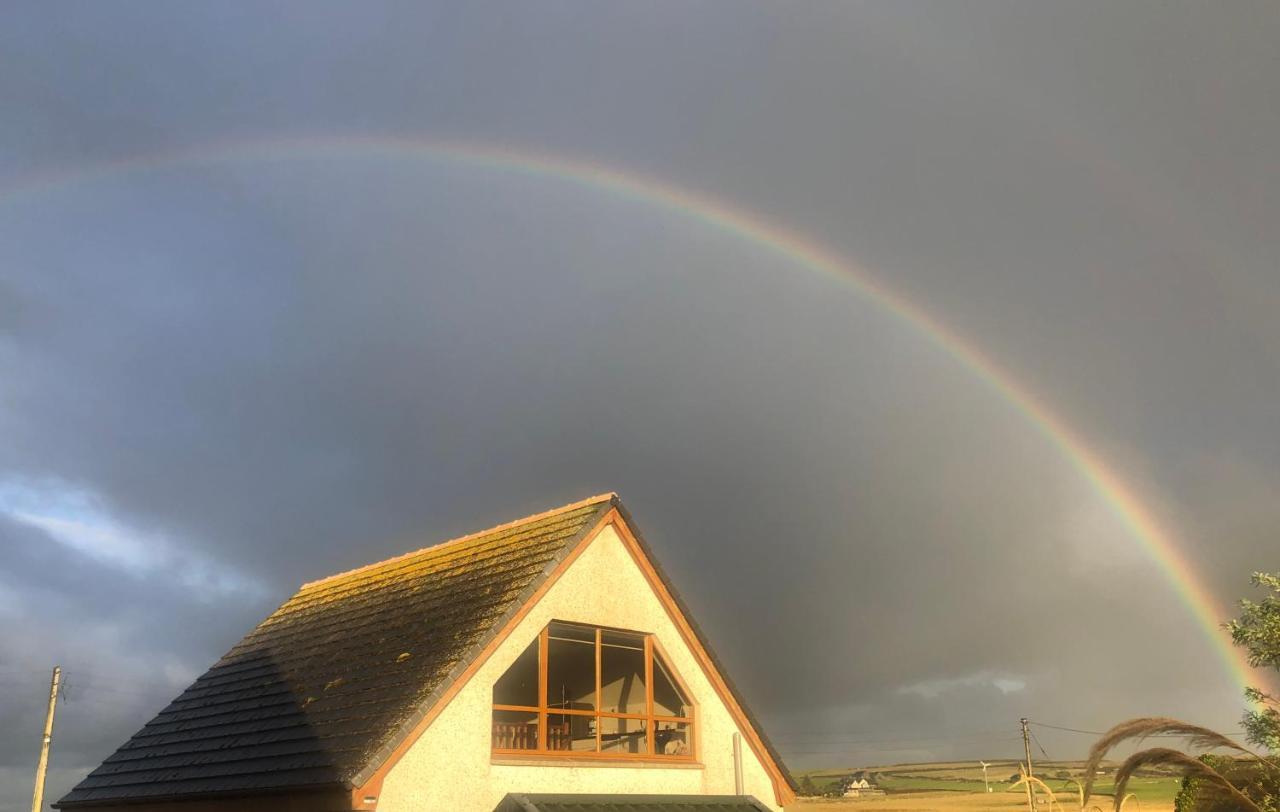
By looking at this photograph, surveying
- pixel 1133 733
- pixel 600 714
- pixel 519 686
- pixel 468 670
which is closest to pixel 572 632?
pixel 600 714

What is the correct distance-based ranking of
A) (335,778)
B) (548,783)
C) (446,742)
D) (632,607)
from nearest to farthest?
(335,778) → (446,742) → (548,783) → (632,607)

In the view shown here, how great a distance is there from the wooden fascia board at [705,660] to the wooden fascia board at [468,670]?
60 cm

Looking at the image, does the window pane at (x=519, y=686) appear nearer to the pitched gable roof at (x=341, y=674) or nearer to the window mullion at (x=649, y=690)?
the pitched gable roof at (x=341, y=674)

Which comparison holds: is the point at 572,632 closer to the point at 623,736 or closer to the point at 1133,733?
→ the point at 623,736

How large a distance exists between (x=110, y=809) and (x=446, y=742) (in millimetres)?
8194

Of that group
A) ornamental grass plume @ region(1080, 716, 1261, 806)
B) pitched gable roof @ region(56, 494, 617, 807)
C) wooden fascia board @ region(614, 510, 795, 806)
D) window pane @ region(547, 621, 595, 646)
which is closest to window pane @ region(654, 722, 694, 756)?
wooden fascia board @ region(614, 510, 795, 806)

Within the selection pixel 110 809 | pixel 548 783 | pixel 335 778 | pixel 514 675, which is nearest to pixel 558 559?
pixel 548 783

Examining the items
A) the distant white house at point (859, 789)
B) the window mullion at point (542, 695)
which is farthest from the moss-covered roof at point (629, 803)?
the distant white house at point (859, 789)

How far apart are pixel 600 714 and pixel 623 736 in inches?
177

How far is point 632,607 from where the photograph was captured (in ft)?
61.1

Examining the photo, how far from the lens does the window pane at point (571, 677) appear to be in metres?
21.6

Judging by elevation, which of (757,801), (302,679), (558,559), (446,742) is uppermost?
(558,559)

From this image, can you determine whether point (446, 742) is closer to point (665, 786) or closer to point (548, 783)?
point (548, 783)

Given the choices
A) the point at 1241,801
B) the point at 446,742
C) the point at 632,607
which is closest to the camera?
the point at 1241,801
